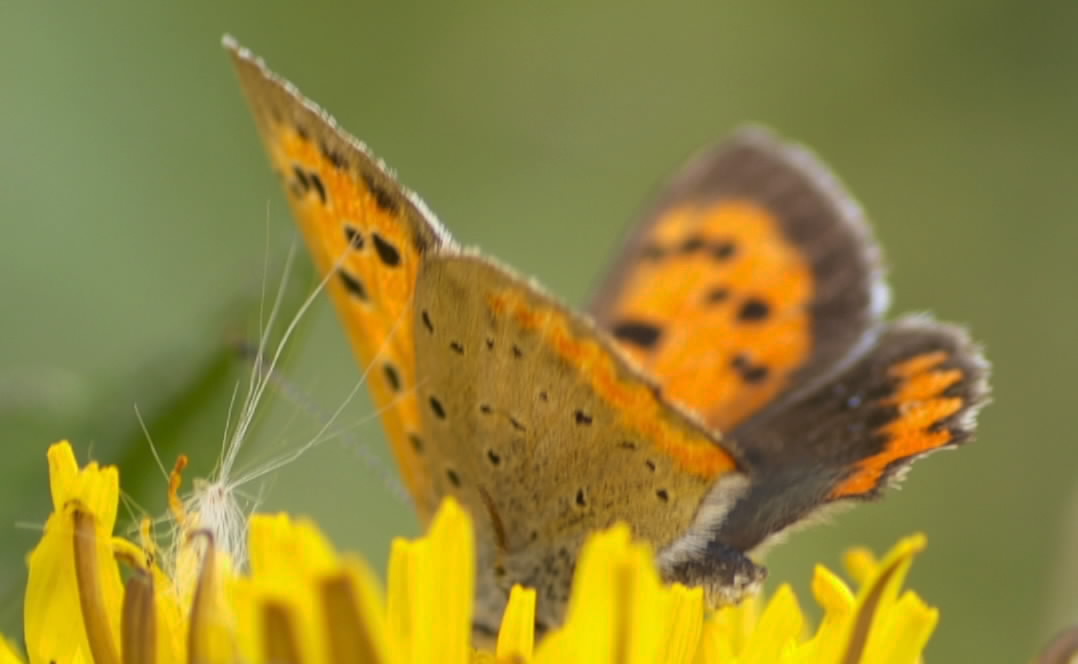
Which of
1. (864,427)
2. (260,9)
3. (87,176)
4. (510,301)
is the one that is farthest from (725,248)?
(260,9)

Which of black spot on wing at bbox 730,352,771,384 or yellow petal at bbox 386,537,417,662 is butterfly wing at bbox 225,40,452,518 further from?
black spot on wing at bbox 730,352,771,384

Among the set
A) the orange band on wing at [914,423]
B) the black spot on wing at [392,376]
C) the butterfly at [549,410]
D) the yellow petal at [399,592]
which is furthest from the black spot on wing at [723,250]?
the yellow petal at [399,592]

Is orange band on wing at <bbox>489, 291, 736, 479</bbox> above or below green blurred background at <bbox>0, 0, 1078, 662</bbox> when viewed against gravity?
below

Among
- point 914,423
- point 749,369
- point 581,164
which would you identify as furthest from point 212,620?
point 581,164

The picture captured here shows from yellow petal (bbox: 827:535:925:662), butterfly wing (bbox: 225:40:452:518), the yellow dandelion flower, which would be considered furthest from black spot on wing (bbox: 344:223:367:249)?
yellow petal (bbox: 827:535:925:662)

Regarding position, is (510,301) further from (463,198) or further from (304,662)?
(463,198)

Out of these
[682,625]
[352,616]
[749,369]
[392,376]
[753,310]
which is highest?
[753,310]

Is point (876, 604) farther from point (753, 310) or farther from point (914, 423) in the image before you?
point (753, 310)
